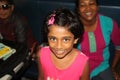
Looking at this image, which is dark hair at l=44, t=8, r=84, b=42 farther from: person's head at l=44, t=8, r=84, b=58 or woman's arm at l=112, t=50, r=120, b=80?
woman's arm at l=112, t=50, r=120, b=80

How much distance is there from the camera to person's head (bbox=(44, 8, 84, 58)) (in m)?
1.30

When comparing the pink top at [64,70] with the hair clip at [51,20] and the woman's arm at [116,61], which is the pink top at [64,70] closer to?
the hair clip at [51,20]

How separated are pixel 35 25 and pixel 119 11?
74cm

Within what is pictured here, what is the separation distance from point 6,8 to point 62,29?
2.53ft

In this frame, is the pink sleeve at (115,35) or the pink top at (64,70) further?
the pink sleeve at (115,35)

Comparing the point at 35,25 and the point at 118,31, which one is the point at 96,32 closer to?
the point at 118,31

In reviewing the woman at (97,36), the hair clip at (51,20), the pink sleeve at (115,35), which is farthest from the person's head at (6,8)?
the pink sleeve at (115,35)

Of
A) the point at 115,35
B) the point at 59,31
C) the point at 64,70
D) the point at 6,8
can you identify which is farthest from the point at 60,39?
the point at 6,8

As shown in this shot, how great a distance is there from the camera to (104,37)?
5.72 feet

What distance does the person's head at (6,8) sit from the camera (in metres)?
1.89

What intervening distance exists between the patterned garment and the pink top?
10.2 inches

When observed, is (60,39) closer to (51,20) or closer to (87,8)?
(51,20)

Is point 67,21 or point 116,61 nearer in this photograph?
point 67,21

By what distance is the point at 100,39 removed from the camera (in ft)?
5.72
